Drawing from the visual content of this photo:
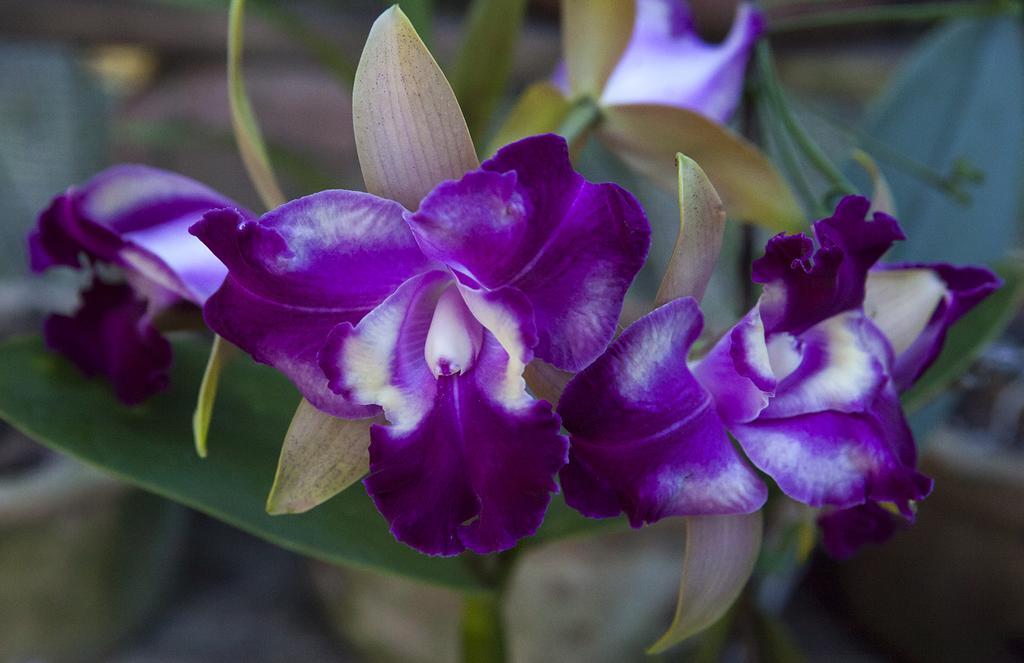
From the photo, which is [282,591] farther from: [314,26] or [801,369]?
[801,369]

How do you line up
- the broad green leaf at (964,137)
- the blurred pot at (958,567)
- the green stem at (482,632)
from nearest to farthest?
1. the green stem at (482,632)
2. the broad green leaf at (964,137)
3. the blurred pot at (958,567)

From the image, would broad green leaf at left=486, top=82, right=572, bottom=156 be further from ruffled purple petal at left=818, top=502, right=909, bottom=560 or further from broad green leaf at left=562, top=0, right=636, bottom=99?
ruffled purple petal at left=818, top=502, right=909, bottom=560

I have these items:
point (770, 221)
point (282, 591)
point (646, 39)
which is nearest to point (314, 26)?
point (282, 591)

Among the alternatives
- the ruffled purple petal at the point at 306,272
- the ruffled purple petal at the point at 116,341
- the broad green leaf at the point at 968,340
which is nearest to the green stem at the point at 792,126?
the broad green leaf at the point at 968,340

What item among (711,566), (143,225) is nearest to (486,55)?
(143,225)

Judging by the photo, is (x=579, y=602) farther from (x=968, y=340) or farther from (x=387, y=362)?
(x=387, y=362)

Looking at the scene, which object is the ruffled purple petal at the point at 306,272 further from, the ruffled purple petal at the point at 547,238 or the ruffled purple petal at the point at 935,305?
the ruffled purple petal at the point at 935,305

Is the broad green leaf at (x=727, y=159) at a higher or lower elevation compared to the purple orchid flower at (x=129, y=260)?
higher
